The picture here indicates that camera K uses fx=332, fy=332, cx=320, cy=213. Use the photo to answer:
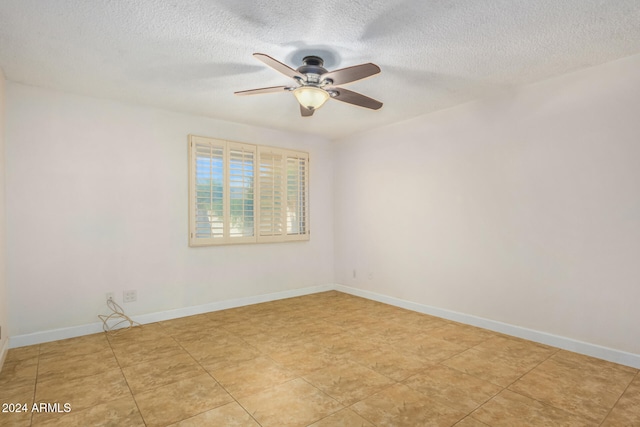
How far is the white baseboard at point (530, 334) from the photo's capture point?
2.67 m

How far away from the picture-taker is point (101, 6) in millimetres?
1999

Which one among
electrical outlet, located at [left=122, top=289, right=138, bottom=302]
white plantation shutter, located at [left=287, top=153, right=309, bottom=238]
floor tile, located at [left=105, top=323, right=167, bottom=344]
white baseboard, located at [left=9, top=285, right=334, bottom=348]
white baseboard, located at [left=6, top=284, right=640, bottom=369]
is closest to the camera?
white baseboard, located at [left=6, top=284, right=640, bottom=369]

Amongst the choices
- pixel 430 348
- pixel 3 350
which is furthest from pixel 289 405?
pixel 3 350

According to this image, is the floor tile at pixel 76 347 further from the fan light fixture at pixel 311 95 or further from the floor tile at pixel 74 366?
the fan light fixture at pixel 311 95

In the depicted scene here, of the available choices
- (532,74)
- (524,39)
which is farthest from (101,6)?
(532,74)

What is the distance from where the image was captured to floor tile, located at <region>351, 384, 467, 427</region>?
1905 mm

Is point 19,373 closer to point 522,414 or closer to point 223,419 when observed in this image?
point 223,419

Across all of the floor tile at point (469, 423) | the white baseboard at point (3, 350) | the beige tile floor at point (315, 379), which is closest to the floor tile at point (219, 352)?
the beige tile floor at point (315, 379)

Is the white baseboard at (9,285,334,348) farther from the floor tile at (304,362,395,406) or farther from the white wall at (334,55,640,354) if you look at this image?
the floor tile at (304,362,395,406)

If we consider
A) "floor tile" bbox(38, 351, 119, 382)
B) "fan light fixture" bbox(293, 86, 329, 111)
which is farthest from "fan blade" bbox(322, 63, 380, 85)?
"floor tile" bbox(38, 351, 119, 382)

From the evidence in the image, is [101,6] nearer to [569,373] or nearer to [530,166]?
[530,166]

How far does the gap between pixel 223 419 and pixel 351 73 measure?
234 centimetres

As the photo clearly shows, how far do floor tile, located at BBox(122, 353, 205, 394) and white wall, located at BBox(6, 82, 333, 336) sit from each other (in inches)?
48.6

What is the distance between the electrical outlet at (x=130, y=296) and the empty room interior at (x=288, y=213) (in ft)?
0.09
